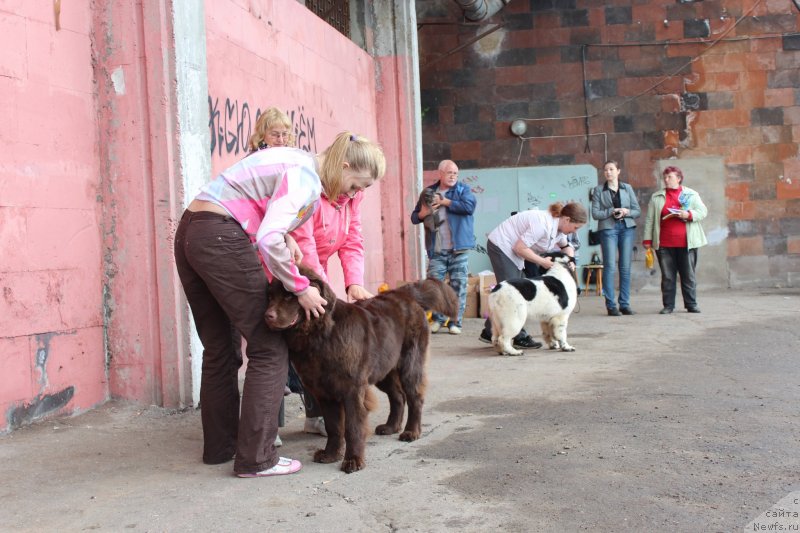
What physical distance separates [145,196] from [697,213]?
824 cm

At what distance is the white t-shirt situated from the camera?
8.36 metres

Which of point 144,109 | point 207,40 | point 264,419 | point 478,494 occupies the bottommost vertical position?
point 478,494

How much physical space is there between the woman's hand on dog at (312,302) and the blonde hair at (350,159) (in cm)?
64

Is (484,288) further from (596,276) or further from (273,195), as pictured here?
(273,195)

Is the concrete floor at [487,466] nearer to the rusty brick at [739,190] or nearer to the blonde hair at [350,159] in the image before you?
the blonde hair at [350,159]

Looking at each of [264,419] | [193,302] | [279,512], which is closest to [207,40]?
[193,302]

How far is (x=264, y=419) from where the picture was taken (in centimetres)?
399

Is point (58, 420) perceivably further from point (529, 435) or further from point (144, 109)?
point (529, 435)

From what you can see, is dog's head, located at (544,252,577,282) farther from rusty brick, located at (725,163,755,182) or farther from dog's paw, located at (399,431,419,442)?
rusty brick, located at (725,163,755,182)

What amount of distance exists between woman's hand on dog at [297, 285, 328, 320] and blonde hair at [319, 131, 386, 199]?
0.64 m

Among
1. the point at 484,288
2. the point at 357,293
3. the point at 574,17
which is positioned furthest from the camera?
the point at 574,17

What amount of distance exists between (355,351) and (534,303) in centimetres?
420

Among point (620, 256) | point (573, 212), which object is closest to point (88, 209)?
point (573, 212)

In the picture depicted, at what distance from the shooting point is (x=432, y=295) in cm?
486
